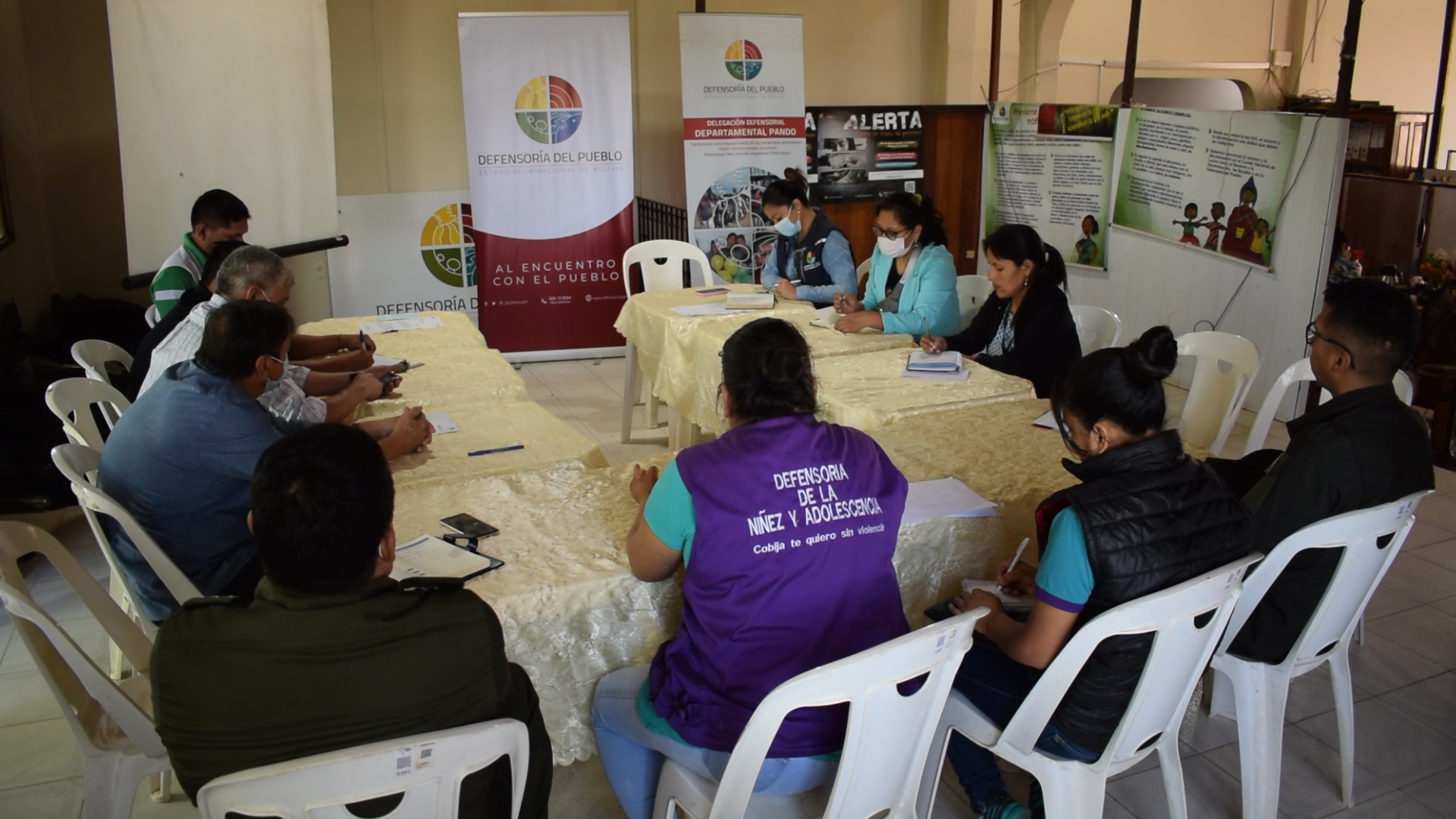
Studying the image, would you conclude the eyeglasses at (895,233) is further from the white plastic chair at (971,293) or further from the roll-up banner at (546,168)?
the roll-up banner at (546,168)

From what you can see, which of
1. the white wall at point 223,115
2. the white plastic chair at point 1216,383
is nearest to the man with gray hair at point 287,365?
the white wall at point 223,115

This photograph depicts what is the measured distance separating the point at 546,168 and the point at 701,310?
2166 millimetres

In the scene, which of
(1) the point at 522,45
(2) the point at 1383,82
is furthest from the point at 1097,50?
(1) the point at 522,45

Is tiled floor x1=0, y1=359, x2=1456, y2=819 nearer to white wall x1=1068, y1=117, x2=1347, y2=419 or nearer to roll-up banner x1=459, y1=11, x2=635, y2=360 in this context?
white wall x1=1068, y1=117, x2=1347, y2=419

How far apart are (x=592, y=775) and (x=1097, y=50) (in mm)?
8302

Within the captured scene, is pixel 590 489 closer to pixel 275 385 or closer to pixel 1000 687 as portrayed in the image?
pixel 275 385

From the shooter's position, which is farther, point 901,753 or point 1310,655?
point 1310,655

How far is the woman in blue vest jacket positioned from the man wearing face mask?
27cm

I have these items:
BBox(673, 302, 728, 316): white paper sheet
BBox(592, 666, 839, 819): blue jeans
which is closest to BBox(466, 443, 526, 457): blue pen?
BBox(592, 666, 839, 819): blue jeans

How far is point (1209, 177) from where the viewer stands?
545cm

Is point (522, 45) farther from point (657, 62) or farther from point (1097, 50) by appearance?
point (1097, 50)

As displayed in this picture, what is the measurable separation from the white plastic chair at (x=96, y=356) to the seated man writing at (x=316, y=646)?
229 cm

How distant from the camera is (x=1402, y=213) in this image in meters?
5.48

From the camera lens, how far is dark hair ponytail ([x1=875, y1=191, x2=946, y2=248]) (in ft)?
13.4
